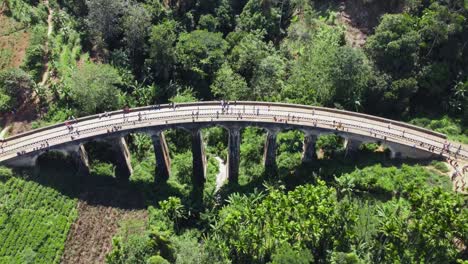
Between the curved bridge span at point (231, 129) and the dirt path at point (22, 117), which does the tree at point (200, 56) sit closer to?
the curved bridge span at point (231, 129)

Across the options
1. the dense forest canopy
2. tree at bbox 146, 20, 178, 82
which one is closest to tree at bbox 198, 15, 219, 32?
the dense forest canopy

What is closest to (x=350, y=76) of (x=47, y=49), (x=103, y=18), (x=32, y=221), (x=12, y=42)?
(x=103, y=18)

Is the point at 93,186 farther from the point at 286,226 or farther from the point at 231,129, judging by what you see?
the point at 286,226

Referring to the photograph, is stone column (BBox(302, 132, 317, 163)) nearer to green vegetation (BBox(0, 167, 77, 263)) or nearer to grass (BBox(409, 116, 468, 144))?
grass (BBox(409, 116, 468, 144))

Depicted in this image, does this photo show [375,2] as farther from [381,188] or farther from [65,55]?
[65,55]

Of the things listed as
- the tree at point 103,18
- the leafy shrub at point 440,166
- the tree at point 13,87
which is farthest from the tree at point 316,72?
the tree at point 13,87

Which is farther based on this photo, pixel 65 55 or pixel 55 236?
pixel 65 55

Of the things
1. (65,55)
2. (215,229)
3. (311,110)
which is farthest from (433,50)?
(65,55)
